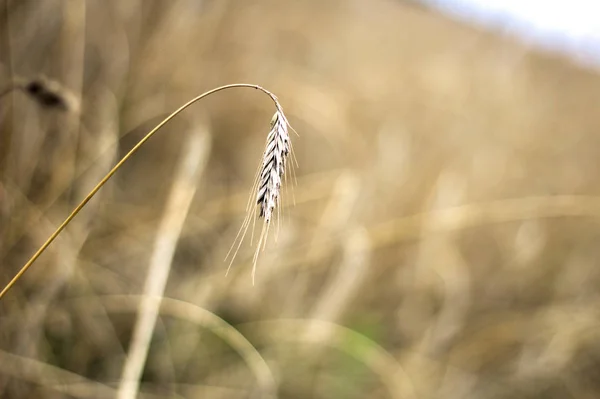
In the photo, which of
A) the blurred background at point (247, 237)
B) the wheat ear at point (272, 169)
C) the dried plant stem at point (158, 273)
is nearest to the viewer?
the wheat ear at point (272, 169)

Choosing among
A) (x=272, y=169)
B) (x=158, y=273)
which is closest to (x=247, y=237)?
(x=158, y=273)

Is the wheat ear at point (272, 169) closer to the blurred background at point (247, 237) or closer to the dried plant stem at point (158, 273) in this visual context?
the blurred background at point (247, 237)

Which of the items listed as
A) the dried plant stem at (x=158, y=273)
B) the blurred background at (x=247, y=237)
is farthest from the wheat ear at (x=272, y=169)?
the dried plant stem at (x=158, y=273)

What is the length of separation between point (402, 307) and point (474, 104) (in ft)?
3.20

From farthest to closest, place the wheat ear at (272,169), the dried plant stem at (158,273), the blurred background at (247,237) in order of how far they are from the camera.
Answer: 1. the blurred background at (247,237)
2. the dried plant stem at (158,273)
3. the wheat ear at (272,169)

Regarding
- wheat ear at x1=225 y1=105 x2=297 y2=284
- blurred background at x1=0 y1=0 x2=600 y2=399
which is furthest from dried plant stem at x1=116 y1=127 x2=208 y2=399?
wheat ear at x1=225 y1=105 x2=297 y2=284

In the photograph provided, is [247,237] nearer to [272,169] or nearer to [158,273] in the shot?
[158,273]

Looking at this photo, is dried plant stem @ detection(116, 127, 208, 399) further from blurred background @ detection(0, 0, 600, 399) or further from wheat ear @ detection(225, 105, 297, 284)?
wheat ear @ detection(225, 105, 297, 284)

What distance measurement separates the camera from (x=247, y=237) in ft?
3.93

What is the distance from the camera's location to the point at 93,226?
2.74ft

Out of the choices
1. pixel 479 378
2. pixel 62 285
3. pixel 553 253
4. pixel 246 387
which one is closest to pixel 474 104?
pixel 553 253

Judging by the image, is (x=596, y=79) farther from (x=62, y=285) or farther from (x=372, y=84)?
(x=62, y=285)

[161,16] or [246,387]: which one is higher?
[161,16]

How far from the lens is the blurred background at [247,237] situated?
0.74m
